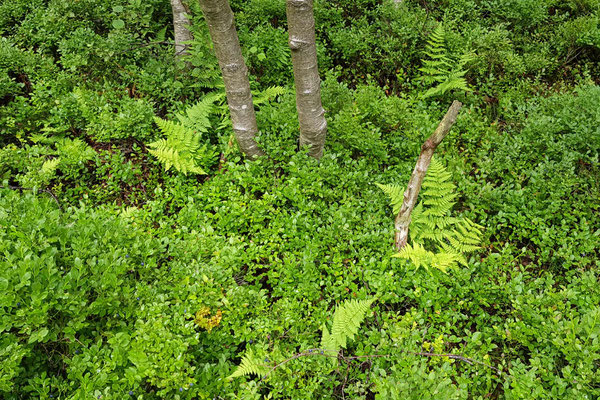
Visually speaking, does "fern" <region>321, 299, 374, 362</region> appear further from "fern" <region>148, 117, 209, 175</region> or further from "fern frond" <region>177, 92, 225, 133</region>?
"fern frond" <region>177, 92, 225, 133</region>

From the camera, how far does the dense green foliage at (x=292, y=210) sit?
2957 mm

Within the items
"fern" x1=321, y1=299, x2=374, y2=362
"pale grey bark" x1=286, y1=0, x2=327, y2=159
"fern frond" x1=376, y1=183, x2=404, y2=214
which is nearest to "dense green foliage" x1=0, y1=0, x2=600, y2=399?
"fern" x1=321, y1=299, x2=374, y2=362

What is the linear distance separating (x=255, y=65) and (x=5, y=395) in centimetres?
514

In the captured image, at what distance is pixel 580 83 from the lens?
595 cm

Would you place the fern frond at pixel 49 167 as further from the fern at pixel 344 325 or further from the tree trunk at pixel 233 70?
the fern at pixel 344 325

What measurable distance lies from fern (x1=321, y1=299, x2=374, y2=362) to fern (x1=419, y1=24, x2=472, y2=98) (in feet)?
12.7

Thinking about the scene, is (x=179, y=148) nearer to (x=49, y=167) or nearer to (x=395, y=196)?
(x=49, y=167)

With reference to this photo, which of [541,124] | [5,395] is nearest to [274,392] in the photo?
[5,395]

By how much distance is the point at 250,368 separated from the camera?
120 inches

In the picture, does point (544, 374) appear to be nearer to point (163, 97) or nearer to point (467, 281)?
point (467, 281)

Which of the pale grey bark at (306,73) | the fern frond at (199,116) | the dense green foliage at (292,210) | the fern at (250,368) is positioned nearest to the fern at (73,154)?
the dense green foliage at (292,210)

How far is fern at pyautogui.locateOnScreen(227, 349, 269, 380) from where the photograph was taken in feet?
9.87

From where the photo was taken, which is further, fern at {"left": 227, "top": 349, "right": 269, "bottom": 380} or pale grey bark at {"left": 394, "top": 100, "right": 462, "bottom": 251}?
pale grey bark at {"left": 394, "top": 100, "right": 462, "bottom": 251}

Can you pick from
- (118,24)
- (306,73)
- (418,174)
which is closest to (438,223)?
(418,174)
